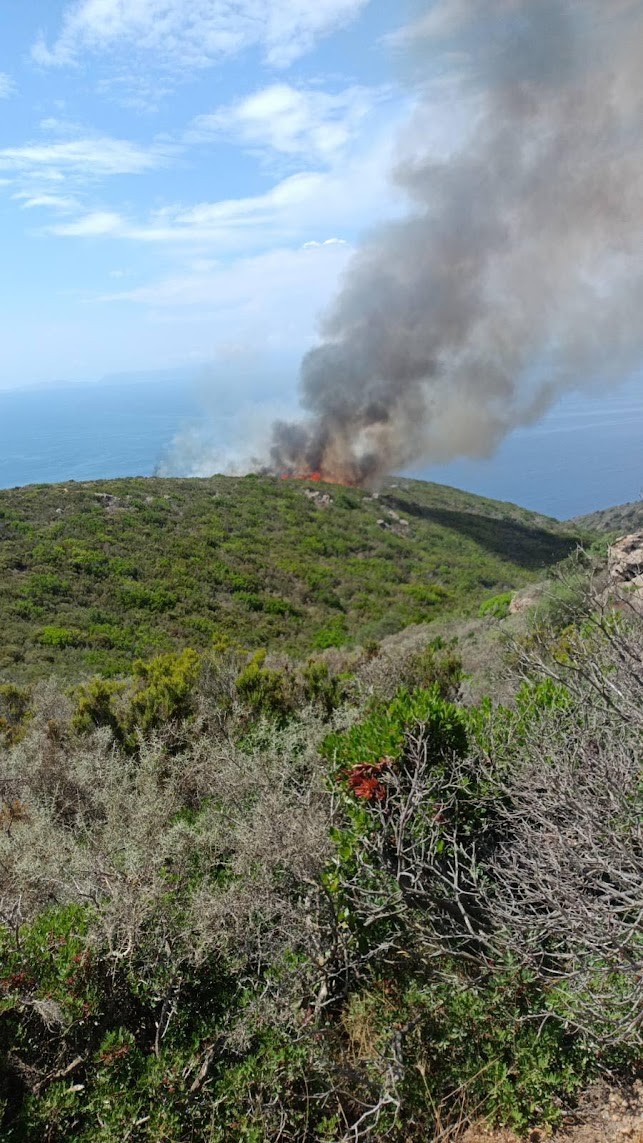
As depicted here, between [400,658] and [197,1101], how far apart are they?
7706 mm

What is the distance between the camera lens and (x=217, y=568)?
2806cm

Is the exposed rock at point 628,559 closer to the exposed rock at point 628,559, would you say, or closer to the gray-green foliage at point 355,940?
the exposed rock at point 628,559

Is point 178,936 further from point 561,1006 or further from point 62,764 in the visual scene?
point 62,764

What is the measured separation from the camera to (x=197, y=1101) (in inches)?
129

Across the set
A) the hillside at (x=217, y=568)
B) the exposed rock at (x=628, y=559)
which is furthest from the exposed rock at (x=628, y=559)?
the hillside at (x=217, y=568)

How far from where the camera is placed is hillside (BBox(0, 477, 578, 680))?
20.5 m

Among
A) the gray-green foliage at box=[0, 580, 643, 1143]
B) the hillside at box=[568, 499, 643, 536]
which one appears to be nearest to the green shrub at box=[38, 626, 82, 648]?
the gray-green foliage at box=[0, 580, 643, 1143]

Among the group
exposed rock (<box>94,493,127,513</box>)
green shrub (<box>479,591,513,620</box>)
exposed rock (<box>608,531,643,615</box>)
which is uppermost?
exposed rock (<box>94,493,127,513</box>)

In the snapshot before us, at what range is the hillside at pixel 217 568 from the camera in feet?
67.4

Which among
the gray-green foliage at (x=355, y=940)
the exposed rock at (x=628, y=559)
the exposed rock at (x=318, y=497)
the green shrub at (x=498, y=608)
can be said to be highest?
the exposed rock at (x=318, y=497)

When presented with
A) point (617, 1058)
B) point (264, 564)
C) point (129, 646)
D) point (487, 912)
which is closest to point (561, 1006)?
point (617, 1058)

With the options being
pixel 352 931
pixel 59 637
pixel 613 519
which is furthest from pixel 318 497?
pixel 352 931

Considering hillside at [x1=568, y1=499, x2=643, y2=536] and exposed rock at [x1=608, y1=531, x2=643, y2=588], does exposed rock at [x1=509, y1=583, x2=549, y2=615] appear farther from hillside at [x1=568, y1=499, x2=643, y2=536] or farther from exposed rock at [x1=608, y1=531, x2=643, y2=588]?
hillside at [x1=568, y1=499, x2=643, y2=536]

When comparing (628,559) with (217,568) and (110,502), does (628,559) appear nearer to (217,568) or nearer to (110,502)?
(217,568)
